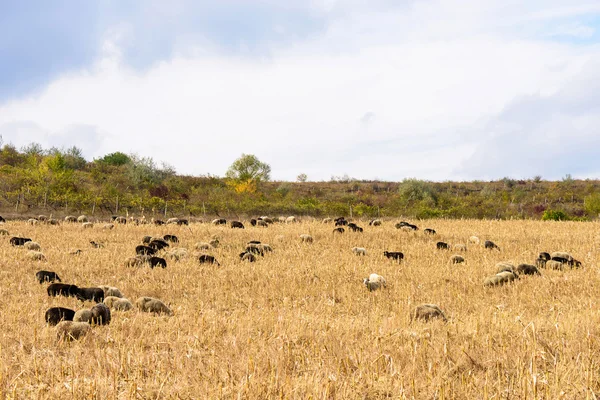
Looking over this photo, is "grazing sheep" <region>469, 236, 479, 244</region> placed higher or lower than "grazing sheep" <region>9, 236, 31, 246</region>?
higher

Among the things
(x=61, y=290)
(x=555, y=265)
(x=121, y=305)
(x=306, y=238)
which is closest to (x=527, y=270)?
(x=555, y=265)

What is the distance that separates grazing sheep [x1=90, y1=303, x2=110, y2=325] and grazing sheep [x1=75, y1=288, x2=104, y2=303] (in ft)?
5.70

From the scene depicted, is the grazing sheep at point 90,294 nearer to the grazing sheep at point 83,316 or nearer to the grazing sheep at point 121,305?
the grazing sheep at point 121,305

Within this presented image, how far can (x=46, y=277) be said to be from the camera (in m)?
9.95

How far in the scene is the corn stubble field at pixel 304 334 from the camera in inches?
170

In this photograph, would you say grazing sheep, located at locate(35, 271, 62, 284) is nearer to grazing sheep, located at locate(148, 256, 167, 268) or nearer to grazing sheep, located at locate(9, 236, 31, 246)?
grazing sheep, located at locate(148, 256, 167, 268)

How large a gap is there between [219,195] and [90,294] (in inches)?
1431

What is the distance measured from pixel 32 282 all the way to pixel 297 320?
607 centimetres

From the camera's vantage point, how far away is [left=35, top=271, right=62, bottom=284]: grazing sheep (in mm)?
9878

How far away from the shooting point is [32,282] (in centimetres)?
971

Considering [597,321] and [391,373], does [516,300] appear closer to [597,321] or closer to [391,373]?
[597,321]

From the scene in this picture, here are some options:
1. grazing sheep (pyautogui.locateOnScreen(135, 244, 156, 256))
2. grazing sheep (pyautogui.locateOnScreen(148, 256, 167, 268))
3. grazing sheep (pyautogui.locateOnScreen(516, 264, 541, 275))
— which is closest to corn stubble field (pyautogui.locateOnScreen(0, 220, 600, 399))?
grazing sheep (pyautogui.locateOnScreen(148, 256, 167, 268))

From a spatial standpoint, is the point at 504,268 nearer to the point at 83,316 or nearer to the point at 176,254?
the point at 176,254

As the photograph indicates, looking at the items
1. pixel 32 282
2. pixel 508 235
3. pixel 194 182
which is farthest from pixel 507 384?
pixel 194 182
